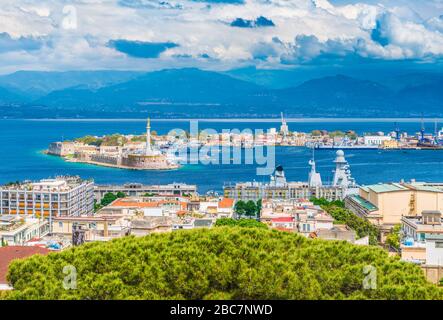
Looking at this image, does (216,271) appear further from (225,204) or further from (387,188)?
(387,188)

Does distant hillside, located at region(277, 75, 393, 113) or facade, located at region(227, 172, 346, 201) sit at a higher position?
distant hillside, located at region(277, 75, 393, 113)

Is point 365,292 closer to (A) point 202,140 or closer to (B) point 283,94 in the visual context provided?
(A) point 202,140

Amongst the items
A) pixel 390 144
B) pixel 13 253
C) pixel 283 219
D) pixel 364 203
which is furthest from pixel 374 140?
pixel 13 253

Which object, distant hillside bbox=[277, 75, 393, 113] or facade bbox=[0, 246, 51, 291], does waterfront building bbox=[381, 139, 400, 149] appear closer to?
facade bbox=[0, 246, 51, 291]

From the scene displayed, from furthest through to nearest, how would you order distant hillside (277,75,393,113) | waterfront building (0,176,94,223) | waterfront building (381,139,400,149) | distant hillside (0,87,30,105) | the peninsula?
distant hillside (277,75,393,113) → distant hillside (0,87,30,105) → waterfront building (381,139,400,149) → the peninsula → waterfront building (0,176,94,223)

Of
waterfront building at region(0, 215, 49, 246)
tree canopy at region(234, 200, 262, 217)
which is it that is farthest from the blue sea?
waterfront building at region(0, 215, 49, 246)

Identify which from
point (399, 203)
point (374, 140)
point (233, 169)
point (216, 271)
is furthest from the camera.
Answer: point (374, 140)

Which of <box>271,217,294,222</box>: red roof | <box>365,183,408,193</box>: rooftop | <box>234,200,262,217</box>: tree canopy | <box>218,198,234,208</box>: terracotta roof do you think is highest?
<box>365,183,408,193</box>: rooftop

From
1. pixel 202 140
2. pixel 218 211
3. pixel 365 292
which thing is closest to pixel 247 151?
pixel 202 140
